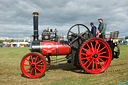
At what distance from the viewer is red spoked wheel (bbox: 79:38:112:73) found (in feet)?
16.5

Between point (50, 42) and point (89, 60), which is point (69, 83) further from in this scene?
point (50, 42)

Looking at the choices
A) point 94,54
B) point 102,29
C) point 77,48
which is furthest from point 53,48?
point 102,29

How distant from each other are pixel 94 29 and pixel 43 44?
8.32 ft

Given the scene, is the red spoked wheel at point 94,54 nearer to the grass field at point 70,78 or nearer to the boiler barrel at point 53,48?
the grass field at point 70,78

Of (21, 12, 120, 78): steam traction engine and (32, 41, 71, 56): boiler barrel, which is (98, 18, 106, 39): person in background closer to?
(21, 12, 120, 78): steam traction engine

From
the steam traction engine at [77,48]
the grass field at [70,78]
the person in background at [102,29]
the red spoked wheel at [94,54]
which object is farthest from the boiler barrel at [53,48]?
the person in background at [102,29]

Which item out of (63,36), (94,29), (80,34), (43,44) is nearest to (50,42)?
(43,44)

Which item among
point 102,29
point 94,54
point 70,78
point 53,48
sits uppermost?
point 102,29

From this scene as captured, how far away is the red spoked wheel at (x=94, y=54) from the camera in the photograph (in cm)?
502

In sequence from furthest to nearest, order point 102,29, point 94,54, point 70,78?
point 102,29, point 94,54, point 70,78

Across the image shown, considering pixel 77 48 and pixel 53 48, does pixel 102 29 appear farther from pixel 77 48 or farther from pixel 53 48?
pixel 53 48

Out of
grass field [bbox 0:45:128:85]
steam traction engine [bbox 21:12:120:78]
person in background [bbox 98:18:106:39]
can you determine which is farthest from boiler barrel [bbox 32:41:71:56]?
person in background [bbox 98:18:106:39]

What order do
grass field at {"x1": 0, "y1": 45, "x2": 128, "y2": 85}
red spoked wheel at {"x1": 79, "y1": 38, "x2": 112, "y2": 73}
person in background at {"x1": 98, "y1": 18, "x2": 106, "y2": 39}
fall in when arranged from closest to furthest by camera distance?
1. grass field at {"x1": 0, "y1": 45, "x2": 128, "y2": 85}
2. red spoked wheel at {"x1": 79, "y1": 38, "x2": 112, "y2": 73}
3. person in background at {"x1": 98, "y1": 18, "x2": 106, "y2": 39}

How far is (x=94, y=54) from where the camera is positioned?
16.6 ft
